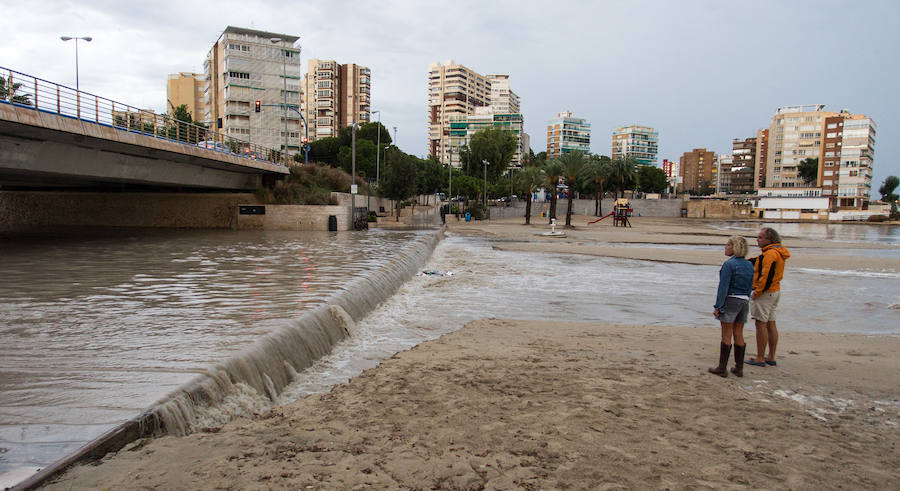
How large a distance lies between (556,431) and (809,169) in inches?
6060

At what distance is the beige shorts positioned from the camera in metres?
7.59

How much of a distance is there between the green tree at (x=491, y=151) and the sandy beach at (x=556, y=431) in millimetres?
107182

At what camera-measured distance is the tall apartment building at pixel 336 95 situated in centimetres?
15588

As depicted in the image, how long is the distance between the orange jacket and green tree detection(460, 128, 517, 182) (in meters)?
107

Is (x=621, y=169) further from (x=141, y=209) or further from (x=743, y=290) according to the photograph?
(x=743, y=290)

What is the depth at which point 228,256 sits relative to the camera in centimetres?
2002

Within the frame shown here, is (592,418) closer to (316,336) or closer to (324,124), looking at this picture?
(316,336)

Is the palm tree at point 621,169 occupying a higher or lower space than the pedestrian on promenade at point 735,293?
higher

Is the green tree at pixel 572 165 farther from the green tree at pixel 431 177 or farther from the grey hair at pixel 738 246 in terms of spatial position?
the grey hair at pixel 738 246

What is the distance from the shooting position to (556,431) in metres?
5.46

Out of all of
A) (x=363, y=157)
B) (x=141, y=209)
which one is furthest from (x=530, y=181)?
(x=141, y=209)

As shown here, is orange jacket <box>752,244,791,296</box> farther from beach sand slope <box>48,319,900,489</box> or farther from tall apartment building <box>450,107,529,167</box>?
tall apartment building <box>450,107,529,167</box>

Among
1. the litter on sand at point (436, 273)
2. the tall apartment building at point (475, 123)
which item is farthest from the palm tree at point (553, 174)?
the tall apartment building at point (475, 123)

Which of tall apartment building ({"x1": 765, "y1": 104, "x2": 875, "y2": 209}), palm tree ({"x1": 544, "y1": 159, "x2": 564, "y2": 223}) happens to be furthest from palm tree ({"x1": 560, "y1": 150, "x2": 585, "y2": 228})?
tall apartment building ({"x1": 765, "y1": 104, "x2": 875, "y2": 209})
